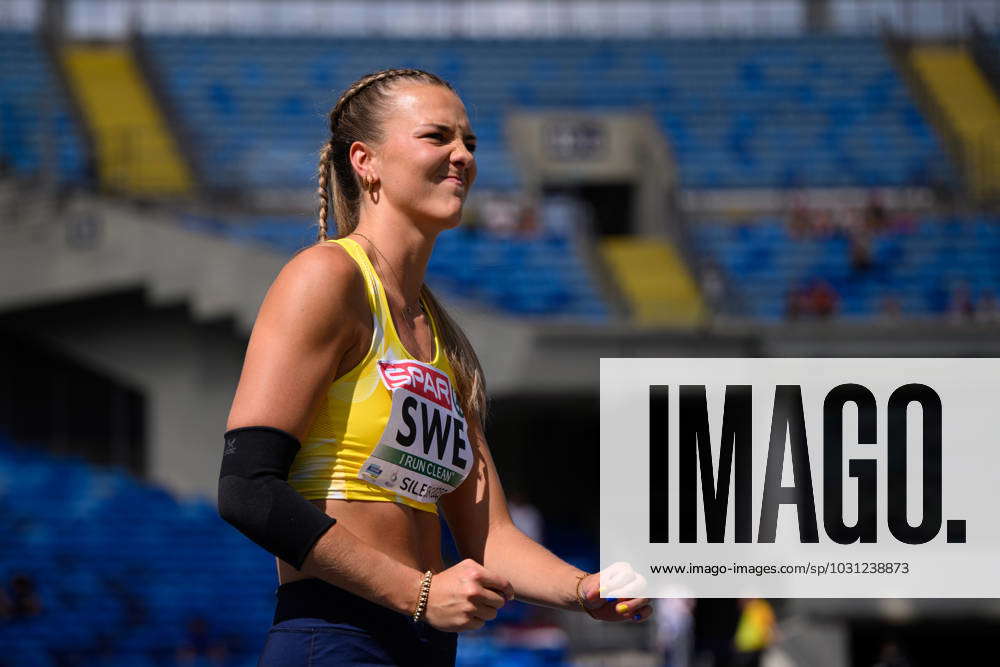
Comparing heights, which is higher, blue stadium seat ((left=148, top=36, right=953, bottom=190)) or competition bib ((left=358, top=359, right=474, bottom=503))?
competition bib ((left=358, top=359, right=474, bottom=503))

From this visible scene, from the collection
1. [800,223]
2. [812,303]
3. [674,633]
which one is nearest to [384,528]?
[674,633]

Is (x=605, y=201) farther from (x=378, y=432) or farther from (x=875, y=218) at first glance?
(x=378, y=432)

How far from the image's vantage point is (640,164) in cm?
2183

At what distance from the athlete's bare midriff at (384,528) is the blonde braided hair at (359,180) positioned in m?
0.28

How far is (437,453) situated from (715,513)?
0.72m

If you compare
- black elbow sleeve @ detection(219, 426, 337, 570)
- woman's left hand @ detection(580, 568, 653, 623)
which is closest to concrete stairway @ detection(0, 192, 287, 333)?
woman's left hand @ detection(580, 568, 653, 623)

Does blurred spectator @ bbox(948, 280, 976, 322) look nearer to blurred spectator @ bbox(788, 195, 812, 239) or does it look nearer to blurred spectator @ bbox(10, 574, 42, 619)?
blurred spectator @ bbox(788, 195, 812, 239)

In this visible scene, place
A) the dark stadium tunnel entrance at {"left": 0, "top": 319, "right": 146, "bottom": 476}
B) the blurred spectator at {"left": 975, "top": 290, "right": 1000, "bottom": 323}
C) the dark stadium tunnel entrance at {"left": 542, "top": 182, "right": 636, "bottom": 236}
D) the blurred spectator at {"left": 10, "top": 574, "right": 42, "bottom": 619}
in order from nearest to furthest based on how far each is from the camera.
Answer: the blurred spectator at {"left": 10, "top": 574, "right": 42, "bottom": 619} < the blurred spectator at {"left": 975, "top": 290, "right": 1000, "bottom": 323} < the dark stadium tunnel entrance at {"left": 0, "top": 319, "right": 146, "bottom": 476} < the dark stadium tunnel entrance at {"left": 542, "top": 182, "right": 636, "bottom": 236}

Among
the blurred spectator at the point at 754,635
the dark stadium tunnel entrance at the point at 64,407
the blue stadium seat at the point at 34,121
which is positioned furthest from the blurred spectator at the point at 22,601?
the blue stadium seat at the point at 34,121

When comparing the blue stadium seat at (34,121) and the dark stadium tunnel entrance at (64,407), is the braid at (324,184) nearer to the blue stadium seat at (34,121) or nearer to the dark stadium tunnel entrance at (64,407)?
the dark stadium tunnel entrance at (64,407)

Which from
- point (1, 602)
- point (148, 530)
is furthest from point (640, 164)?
point (1, 602)

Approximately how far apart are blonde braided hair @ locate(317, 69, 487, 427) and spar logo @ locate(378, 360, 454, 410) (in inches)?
4.3

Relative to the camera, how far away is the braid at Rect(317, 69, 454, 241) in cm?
271

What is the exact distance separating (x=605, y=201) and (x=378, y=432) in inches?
799
